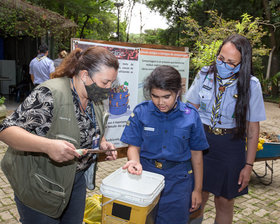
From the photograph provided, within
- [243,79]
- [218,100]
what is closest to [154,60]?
[218,100]

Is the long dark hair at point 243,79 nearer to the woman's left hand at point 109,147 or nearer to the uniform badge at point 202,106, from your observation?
the uniform badge at point 202,106

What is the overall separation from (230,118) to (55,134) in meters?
1.68

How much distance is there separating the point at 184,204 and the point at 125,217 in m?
0.73

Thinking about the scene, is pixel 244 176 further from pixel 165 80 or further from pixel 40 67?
pixel 40 67

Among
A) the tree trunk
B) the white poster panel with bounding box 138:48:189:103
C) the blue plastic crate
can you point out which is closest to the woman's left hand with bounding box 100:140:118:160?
the white poster panel with bounding box 138:48:189:103

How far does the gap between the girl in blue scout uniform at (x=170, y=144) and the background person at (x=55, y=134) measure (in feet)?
1.31

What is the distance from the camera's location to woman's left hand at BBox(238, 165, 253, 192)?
260cm

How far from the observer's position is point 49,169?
172 cm

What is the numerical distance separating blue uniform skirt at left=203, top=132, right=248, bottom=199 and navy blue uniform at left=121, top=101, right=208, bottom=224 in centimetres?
43

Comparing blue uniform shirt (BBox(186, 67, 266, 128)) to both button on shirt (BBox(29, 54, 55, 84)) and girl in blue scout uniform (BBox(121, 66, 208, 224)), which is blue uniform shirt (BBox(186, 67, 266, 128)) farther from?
→ button on shirt (BBox(29, 54, 55, 84))

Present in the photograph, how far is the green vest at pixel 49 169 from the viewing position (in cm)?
167

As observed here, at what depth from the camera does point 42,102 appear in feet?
5.24

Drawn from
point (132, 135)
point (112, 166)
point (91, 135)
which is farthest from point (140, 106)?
point (112, 166)

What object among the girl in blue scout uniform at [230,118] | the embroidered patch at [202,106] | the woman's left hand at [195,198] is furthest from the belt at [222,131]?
the woman's left hand at [195,198]
